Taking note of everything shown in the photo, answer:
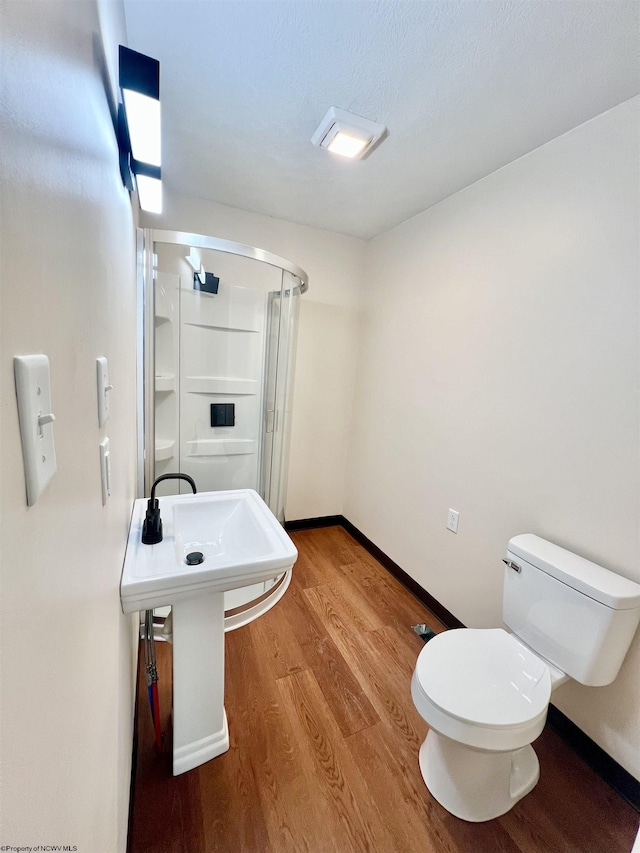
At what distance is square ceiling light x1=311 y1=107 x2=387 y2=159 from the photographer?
136 cm

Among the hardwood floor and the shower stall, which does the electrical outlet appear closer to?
the hardwood floor

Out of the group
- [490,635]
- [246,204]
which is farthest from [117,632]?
[246,204]

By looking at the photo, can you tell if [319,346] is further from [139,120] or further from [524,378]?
[139,120]

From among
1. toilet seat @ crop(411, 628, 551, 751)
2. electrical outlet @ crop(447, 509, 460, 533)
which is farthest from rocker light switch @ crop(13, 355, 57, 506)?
electrical outlet @ crop(447, 509, 460, 533)

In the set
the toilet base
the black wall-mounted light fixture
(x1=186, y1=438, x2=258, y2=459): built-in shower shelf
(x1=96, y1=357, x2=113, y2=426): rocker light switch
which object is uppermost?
the black wall-mounted light fixture

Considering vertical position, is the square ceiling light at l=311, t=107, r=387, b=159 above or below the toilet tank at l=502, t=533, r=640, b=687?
above

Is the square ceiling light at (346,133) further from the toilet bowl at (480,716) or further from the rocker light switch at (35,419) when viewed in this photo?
the toilet bowl at (480,716)

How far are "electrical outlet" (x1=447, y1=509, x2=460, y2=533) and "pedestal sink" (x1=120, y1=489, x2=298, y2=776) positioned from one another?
1070mm

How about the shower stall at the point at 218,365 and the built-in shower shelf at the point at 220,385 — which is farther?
the built-in shower shelf at the point at 220,385

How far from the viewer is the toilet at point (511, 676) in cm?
103

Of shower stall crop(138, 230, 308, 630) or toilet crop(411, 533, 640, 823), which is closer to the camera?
toilet crop(411, 533, 640, 823)

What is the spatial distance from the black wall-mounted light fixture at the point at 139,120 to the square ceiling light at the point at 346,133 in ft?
2.52

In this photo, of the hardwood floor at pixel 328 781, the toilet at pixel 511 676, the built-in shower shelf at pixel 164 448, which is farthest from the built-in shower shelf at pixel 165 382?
the toilet at pixel 511 676

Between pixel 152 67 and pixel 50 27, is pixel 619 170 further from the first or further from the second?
pixel 50 27
